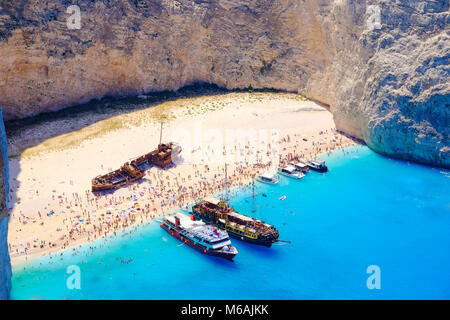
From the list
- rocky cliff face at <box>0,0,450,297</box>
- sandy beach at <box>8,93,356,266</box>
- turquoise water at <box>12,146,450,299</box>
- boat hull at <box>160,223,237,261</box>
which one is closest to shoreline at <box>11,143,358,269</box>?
sandy beach at <box>8,93,356,266</box>

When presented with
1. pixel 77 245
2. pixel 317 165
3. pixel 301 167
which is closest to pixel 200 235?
pixel 77 245

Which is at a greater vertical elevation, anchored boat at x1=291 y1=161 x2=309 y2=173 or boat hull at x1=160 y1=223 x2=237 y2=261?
anchored boat at x1=291 y1=161 x2=309 y2=173

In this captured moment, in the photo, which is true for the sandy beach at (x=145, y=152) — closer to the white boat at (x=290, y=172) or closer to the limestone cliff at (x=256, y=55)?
the white boat at (x=290, y=172)

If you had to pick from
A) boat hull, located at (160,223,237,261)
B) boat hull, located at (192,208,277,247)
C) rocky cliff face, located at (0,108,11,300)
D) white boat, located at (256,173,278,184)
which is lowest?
boat hull, located at (160,223,237,261)

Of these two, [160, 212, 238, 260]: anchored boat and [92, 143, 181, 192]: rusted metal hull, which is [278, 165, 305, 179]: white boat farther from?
[160, 212, 238, 260]: anchored boat

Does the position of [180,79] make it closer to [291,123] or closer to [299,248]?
[291,123]

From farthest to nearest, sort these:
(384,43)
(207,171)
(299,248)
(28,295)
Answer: (384,43)
(207,171)
(299,248)
(28,295)

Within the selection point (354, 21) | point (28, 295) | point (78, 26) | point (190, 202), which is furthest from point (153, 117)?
point (28, 295)
